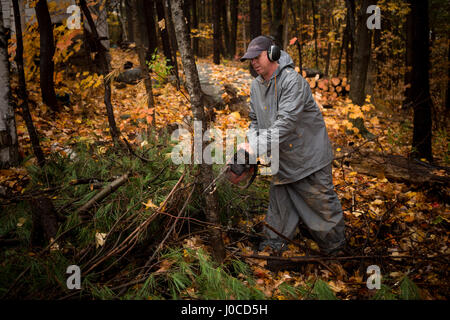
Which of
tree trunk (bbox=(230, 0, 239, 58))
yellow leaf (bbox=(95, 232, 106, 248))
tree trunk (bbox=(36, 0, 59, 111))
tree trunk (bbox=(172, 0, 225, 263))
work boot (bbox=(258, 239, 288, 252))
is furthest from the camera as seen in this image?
tree trunk (bbox=(230, 0, 239, 58))

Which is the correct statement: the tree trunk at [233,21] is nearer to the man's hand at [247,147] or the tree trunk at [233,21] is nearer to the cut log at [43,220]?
the man's hand at [247,147]

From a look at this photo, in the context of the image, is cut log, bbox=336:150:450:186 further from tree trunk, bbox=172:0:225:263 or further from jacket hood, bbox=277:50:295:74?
tree trunk, bbox=172:0:225:263

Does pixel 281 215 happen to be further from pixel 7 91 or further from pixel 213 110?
pixel 213 110

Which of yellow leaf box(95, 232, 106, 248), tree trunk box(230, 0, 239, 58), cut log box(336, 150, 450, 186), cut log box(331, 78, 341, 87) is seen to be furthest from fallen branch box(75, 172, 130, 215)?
tree trunk box(230, 0, 239, 58)

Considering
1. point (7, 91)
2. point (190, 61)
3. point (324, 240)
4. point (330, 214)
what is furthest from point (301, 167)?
point (7, 91)

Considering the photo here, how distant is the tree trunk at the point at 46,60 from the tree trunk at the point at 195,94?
18.6 feet

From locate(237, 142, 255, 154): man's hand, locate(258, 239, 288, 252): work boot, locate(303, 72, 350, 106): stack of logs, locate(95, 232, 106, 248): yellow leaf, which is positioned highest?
locate(303, 72, 350, 106): stack of logs

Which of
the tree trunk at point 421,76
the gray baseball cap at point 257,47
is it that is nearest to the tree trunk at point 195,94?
the gray baseball cap at point 257,47

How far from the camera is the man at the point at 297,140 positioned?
266cm

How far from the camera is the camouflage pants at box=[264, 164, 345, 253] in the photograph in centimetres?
290

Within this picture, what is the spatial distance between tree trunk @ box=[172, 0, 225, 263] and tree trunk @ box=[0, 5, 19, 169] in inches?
127

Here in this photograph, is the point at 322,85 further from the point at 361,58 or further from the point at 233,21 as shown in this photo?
the point at 233,21
